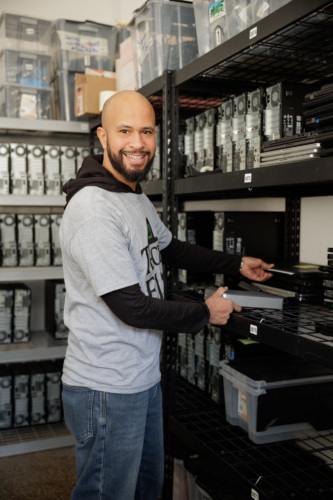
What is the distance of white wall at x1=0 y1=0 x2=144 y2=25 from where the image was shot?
12.1 ft

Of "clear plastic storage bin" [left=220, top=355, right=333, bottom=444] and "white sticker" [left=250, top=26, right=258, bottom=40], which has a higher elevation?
"white sticker" [left=250, top=26, right=258, bottom=40]

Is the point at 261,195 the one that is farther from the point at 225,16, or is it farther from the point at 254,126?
the point at 225,16

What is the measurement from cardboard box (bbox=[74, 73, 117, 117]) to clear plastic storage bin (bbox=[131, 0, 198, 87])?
2.38 ft

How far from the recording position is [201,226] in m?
2.50

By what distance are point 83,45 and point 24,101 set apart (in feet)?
1.69

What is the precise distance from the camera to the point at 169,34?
2307 millimetres

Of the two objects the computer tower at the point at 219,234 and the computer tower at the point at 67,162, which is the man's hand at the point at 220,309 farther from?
the computer tower at the point at 67,162

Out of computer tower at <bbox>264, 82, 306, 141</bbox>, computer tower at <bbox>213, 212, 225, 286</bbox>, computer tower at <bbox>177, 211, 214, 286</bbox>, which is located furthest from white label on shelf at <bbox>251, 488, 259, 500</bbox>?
computer tower at <bbox>264, 82, 306, 141</bbox>

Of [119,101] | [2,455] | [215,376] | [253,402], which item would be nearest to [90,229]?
[119,101]

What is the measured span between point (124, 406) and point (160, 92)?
1.37 m

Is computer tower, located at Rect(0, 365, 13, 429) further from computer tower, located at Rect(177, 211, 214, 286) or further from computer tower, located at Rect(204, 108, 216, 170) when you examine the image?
computer tower, located at Rect(204, 108, 216, 170)

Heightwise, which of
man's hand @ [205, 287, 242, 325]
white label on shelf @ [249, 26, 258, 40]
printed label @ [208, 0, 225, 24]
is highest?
printed label @ [208, 0, 225, 24]

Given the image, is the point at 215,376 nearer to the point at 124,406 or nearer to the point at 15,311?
the point at 124,406

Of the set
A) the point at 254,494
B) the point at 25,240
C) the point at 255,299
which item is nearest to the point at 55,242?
the point at 25,240
